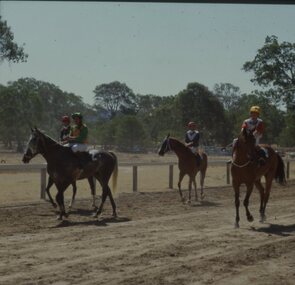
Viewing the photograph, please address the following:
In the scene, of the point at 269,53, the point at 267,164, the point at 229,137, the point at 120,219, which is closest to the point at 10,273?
the point at 120,219

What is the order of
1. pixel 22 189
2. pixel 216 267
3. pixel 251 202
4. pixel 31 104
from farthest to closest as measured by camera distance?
pixel 31 104 < pixel 22 189 < pixel 251 202 < pixel 216 267

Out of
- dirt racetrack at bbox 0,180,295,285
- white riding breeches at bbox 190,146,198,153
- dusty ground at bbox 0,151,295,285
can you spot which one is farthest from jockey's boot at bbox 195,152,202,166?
dirt racetrack at bbox 0,180,295,285

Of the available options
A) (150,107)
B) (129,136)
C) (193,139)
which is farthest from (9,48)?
(150,107)

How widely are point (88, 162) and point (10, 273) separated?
22.5 ft

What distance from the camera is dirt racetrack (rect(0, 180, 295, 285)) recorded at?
729 centimetres

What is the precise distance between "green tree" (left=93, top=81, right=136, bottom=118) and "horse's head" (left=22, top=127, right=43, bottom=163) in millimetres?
105931

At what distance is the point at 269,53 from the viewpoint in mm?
39125

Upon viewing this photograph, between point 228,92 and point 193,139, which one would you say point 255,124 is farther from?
point 228,92

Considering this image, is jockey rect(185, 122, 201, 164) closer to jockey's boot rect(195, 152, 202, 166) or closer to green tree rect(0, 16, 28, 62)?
jockey's boot rect(195, 152, 202, 166)

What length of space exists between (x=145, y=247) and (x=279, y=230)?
12.5 feet

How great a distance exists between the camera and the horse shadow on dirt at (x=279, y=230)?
11330 mm

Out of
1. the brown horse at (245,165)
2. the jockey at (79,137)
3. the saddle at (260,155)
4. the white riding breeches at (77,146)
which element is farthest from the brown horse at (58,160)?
the saddle at (260,155)

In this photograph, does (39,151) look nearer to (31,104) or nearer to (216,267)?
(216,267)

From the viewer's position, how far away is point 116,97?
121875 millimetres
